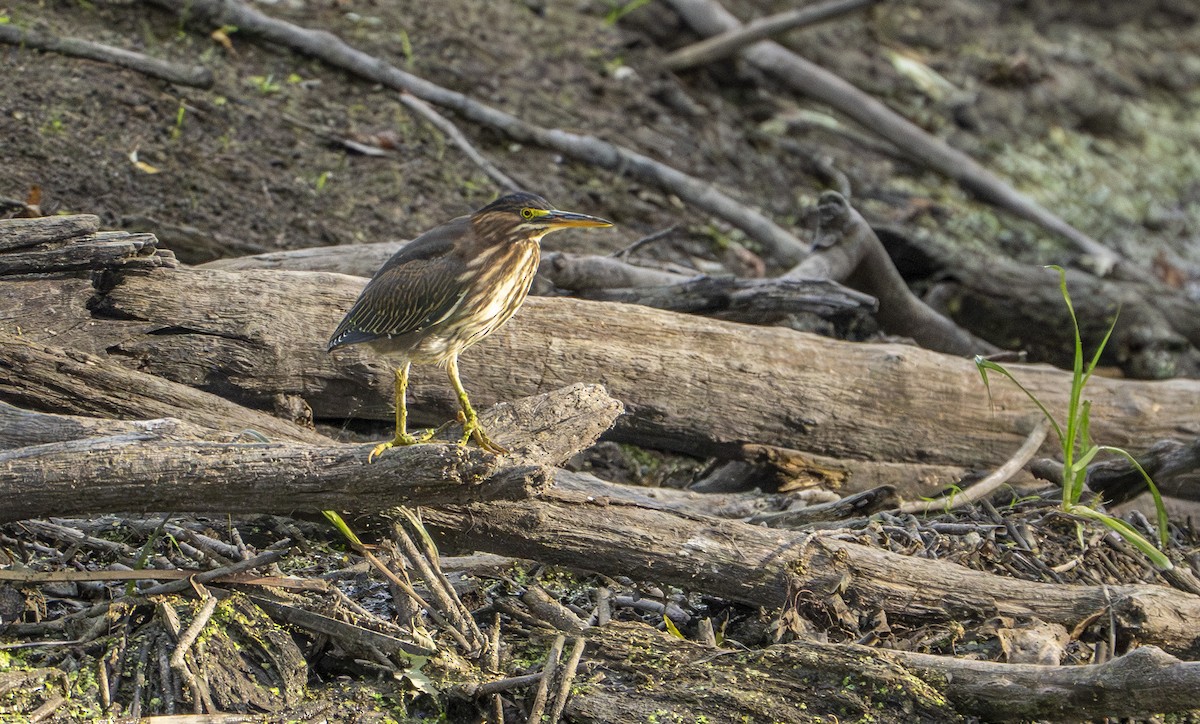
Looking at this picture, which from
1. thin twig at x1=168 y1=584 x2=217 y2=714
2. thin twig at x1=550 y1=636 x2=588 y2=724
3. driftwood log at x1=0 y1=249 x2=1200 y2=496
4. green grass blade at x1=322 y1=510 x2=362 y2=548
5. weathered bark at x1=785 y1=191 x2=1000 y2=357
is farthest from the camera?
weathered bark at x1=785 y1=191 x2=1000 y2=357

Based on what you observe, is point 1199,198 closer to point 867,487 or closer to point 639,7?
point 639,7

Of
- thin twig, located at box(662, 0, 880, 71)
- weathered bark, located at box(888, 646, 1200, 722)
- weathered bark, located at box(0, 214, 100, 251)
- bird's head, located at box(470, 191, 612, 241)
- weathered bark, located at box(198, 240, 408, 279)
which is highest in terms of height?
weathered bark, located at box(0, 214, 100, 251)

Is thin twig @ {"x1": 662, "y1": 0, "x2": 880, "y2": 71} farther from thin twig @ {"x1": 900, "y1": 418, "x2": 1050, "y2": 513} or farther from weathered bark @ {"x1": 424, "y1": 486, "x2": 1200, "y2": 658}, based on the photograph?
weathered bark @ {"x1": 424, "y1": 486, "x2": 1200, "y2": 658}

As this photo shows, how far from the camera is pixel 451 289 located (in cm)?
369

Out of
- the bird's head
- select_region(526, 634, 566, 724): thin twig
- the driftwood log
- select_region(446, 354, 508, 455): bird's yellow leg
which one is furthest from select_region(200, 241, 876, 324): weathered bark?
select_region(526, 634, 566, 724): thin twig

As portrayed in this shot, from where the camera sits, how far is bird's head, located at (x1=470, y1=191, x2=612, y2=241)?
12.6 feet

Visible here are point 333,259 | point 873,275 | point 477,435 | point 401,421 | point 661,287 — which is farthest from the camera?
point 873,275

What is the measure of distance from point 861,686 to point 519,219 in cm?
171

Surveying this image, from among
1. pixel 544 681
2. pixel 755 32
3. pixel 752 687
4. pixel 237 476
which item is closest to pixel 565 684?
pixel 544 681

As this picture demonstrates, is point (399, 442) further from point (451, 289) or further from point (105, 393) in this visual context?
point (105, 393)

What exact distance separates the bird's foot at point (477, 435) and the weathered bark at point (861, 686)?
57cm

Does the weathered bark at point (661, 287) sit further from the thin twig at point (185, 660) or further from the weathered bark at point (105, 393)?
the thin twig at point (185, 660)

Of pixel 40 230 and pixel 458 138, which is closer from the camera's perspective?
pixel 40 230

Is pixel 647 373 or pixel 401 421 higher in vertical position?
pixel 401 421
